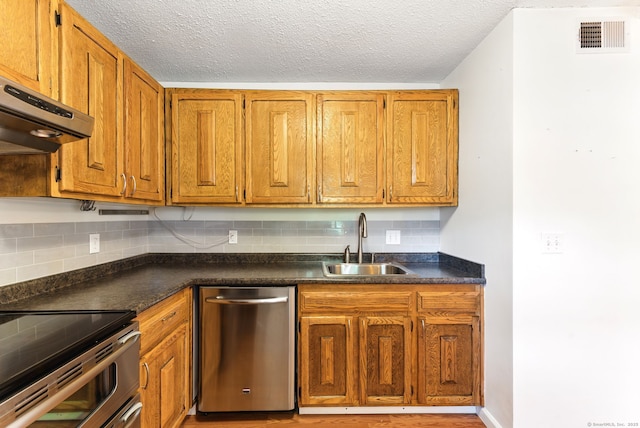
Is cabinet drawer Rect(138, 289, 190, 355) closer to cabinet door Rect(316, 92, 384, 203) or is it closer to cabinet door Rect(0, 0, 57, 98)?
cabinet door Rect(0, 0, 57, 98)

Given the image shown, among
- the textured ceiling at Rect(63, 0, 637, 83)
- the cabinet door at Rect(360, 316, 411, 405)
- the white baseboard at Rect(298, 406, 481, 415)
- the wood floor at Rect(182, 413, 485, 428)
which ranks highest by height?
the textured ceiling at Rect(63, 0, 637, 83)

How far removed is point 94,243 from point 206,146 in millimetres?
959

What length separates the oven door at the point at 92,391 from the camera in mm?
874

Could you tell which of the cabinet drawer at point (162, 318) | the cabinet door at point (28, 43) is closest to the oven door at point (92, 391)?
the cabinet drawer at point (162, 318)

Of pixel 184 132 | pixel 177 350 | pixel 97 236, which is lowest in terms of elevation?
pixel 177 350

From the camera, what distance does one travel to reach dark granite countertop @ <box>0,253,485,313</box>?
1479 millimetres
